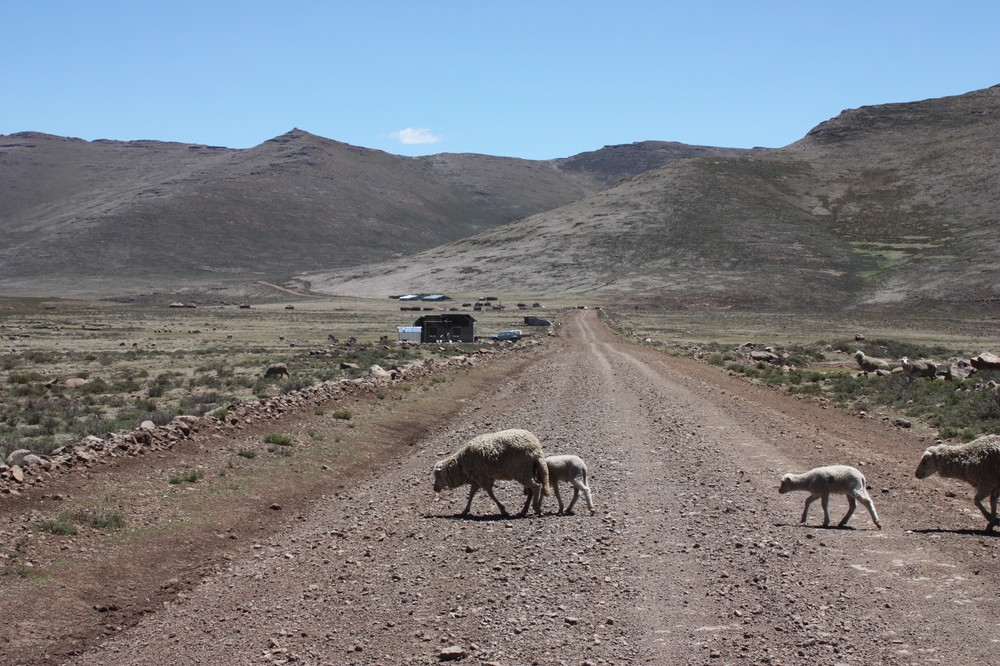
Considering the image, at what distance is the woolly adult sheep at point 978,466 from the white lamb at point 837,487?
108cm

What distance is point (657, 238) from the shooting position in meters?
153

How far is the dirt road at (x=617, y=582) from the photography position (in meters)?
6.89

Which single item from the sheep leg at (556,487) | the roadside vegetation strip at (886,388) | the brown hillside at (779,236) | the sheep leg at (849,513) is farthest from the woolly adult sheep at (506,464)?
the brown hillside at (779,236)

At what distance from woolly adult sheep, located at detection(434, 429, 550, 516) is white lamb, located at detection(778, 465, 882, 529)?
3201 millimetres

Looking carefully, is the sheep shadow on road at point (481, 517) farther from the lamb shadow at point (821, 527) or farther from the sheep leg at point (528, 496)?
the lamb shadow at point (821, 527)

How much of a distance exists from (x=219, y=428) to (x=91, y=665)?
10.0m

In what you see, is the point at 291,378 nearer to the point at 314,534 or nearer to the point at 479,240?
the point at 314,534

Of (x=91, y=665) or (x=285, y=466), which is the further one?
(x=285, y=466)

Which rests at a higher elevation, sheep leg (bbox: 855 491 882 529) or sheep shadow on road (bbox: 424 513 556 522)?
sheep leg (bbox: 855 491 882 529)

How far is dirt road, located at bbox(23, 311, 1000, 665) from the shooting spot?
689 centimetres

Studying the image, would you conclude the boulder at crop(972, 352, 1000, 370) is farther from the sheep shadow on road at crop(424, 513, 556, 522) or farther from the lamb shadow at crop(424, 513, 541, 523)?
the lamb shadow at crop(424, 513, 541, 523)

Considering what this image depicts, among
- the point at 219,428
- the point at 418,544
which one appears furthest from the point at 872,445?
the point at 219,428

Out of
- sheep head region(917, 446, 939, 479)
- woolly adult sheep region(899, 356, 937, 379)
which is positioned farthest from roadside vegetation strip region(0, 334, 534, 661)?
woolly adult sheep region(899, 356, 937, 379)

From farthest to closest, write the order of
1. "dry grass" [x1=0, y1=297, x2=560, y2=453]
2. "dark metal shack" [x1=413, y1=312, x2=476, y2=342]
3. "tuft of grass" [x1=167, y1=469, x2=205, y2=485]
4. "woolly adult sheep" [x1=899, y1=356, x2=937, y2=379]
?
1. "dark metal shack" [x1=413, y1=312, x2=476, y2=342]
2. "woolly adult sheep" [x1=899, y1=356, x2=937, y2=379]
3. "dry grass" [x1=0, y1=297, x2=560, y2=453]
4. "tuft of grass" [x1=167, y1=469, x2=205, y2=485]
